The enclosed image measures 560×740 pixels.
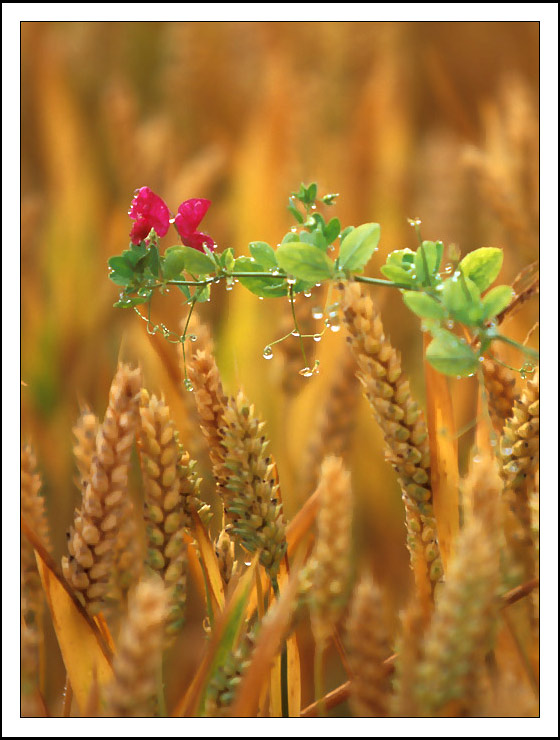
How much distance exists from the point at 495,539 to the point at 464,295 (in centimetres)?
10

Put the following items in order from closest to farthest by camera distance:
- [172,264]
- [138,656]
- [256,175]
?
[138,656], [172,264], [256,175]

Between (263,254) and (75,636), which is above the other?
(263,254)

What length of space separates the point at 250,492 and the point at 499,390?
13 cm

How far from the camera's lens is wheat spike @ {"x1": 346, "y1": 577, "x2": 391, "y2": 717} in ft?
0.84

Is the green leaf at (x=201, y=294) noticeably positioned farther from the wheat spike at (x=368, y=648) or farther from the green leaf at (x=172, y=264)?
the wheat spike at (x=368, y=648)

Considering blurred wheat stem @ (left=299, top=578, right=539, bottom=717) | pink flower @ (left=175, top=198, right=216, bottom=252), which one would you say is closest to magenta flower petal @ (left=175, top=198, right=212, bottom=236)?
pink flower @ (left=175, top=198, right=216, bottom=252)

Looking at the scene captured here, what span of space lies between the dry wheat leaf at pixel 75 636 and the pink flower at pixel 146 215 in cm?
14

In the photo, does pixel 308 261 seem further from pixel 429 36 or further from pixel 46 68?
pixel 429 36

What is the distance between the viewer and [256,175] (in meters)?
0.72

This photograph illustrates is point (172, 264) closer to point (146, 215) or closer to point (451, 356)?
→ point (146, 215)

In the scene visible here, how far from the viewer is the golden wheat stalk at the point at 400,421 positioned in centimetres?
30

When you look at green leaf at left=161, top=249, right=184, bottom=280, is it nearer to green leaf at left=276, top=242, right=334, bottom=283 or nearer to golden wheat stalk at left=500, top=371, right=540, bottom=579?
green leaf at left=276, top=242, right=334, bottom=283

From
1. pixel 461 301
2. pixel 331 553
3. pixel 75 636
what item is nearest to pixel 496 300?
pixel 461 301

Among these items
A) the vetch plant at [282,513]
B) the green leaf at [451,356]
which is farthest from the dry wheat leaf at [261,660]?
the green leaf at [451,356]
